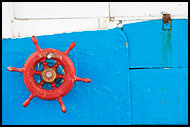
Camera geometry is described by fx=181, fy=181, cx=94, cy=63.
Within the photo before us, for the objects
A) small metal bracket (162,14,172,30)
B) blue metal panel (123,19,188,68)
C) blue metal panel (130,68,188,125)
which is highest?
small metal bracket (162,14,172,30)

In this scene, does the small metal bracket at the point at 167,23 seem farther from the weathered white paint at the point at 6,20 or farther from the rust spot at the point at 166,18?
the weathered white paint at the point at 6,20

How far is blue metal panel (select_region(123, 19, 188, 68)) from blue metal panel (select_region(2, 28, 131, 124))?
0.29 feet

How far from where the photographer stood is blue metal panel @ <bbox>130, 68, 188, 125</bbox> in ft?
4.25

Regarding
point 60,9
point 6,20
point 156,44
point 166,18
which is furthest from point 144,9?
point 6,20

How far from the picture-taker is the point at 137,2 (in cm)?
135

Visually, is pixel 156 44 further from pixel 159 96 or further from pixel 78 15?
pixel 78 15

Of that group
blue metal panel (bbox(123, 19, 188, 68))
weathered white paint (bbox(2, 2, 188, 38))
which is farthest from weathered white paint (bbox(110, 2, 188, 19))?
blue metal panel (bbox(123, 19, 188, 68))

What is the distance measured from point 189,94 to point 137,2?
30.5 inches

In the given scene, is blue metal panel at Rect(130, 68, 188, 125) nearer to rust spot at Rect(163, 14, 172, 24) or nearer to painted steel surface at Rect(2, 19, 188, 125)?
painted steel surface at Rect(2, 19, 188, 125)

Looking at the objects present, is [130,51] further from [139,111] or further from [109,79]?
[139,111]

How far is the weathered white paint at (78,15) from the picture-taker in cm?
130

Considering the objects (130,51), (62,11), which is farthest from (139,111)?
(62,11)

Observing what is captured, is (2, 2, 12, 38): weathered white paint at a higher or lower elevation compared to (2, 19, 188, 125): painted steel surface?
higher

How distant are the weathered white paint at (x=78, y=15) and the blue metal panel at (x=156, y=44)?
0.09m
